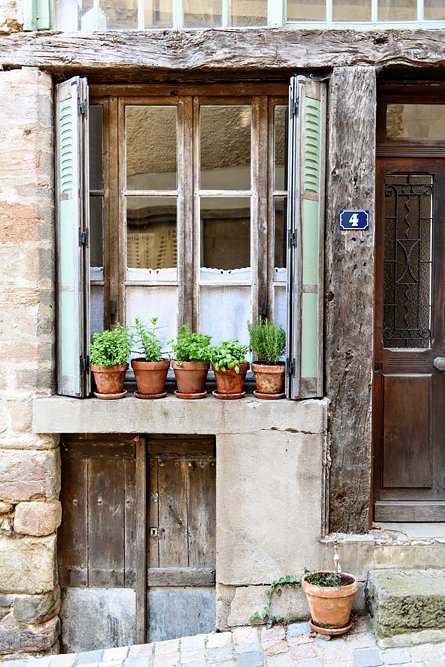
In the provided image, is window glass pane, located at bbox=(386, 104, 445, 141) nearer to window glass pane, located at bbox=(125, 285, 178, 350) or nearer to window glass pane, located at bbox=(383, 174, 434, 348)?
window glass pane, located at bbox=(383, 174, 434, 348)

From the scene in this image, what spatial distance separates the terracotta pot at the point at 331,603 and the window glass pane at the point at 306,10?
352 cm

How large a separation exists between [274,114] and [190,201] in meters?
0.80

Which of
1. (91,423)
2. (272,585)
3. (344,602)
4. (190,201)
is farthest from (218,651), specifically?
(190,201)

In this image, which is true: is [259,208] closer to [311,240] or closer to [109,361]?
[311,240]

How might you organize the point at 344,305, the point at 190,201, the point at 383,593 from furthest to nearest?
the point at 190,201
the point at 344,305
the point at 383,593

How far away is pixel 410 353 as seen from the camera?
4.50 m

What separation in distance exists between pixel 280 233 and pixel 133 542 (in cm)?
233

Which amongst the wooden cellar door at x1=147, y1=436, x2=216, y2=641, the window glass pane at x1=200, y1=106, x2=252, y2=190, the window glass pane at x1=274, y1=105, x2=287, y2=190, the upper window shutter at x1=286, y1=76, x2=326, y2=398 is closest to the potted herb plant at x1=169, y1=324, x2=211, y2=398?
the wooden cellar door at x1=147, y1=436, x2=216, y2=641

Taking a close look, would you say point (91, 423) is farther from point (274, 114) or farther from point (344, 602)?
point (274, 114)

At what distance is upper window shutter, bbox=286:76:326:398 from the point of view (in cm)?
407

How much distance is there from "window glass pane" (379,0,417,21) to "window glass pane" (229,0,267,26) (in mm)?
756

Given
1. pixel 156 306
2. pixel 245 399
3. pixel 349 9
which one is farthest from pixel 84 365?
pixel 349 9

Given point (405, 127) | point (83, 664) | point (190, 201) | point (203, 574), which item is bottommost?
point (83, 664)

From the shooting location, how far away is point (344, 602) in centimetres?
388
